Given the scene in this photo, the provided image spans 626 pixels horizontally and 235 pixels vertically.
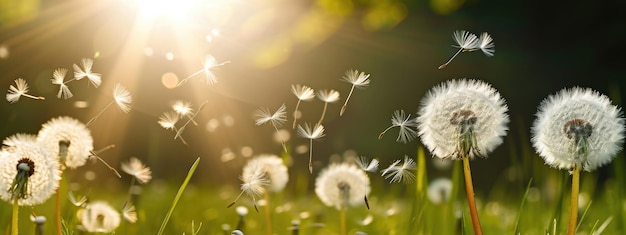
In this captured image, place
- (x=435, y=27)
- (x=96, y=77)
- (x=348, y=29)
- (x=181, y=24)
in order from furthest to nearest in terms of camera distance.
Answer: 1. (x=435, y=27)
2. (x=348, y=29)
3. (x=181, y=24)
4. (x=96, y=77)

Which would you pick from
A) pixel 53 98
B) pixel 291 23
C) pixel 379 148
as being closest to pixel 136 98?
pixel 53 98

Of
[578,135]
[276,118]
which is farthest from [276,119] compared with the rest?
[578,135]

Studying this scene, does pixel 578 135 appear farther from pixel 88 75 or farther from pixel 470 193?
pixel 88 75

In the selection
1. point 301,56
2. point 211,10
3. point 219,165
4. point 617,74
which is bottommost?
point 211,10

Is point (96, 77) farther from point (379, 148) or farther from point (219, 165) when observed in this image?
point (379, 148)

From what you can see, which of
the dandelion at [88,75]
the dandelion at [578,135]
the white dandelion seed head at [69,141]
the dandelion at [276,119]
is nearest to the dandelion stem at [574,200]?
the dandelion at [578,135]

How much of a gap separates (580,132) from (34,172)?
1.24m

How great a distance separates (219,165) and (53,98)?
2308mm

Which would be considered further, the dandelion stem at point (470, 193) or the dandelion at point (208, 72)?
the dandelion at point (208, 72)

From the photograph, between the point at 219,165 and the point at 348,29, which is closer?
the point at 219,165

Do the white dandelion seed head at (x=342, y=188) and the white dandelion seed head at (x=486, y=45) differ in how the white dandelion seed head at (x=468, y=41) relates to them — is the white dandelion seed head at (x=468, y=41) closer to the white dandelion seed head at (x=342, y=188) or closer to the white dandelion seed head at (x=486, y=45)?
the white dandelion seed head at (x=486, y=45)

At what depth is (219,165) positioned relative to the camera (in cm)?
947

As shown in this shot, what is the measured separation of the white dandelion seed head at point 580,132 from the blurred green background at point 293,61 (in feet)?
14.3

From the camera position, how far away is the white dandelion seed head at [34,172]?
1.64 m
